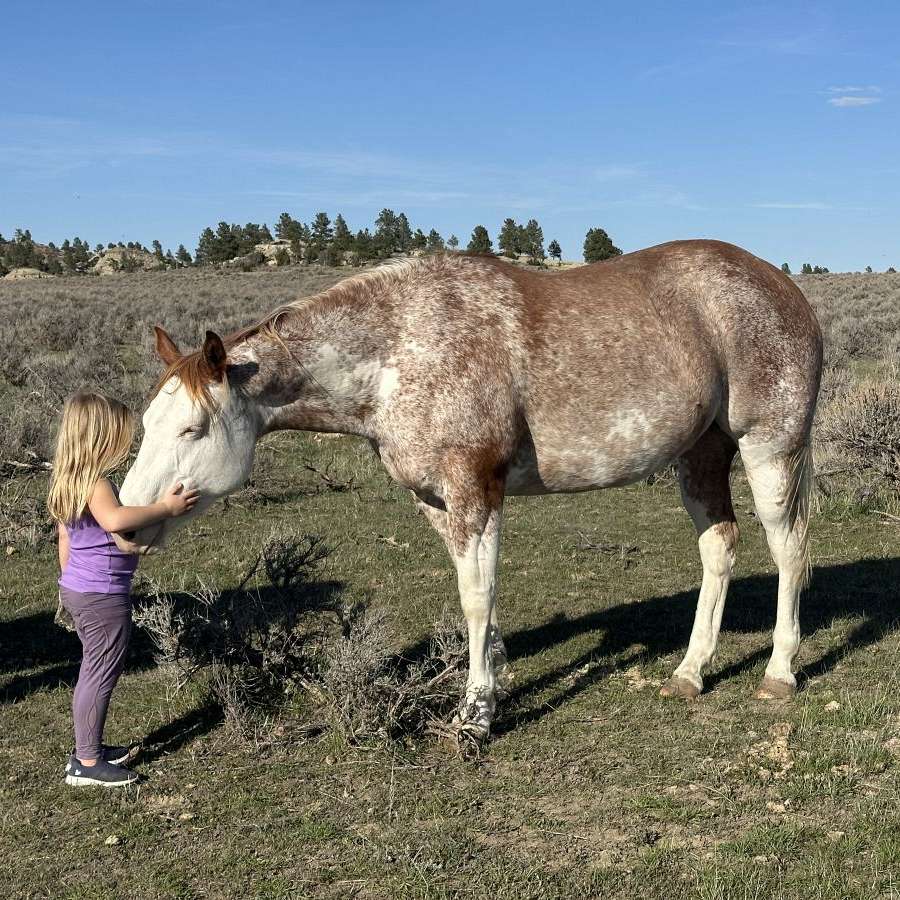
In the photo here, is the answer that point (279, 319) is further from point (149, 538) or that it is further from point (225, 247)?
point (225, 247)

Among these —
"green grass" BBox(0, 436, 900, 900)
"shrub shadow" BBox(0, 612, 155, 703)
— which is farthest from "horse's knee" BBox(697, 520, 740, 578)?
"shrub shadow" BBox(0, 612, 155, 703)

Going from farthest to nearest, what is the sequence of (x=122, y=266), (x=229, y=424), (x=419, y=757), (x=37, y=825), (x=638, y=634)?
(x=122, y=266) → (x=638, y=634) → (x=419, y=757) → (x=229, y=424) → (x=37, y=825)

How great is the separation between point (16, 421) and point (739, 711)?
381 inches

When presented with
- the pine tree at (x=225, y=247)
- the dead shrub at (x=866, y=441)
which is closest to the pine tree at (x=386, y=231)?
the pine tree at (x=225, y=247)

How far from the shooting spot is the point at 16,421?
11.4 m

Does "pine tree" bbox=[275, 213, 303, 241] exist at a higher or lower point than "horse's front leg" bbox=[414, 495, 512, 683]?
higher

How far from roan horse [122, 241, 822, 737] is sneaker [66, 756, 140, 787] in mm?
1080

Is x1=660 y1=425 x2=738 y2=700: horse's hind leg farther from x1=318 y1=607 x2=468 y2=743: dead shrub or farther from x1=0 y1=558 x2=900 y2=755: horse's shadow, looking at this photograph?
x1=318 y1=607 x2=468 y2=743: dead shrub

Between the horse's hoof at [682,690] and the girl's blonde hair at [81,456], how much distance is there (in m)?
3.27

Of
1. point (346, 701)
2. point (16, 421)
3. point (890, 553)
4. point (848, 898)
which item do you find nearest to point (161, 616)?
point (346, 701)

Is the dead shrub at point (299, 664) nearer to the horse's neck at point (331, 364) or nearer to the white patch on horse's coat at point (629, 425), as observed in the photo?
the horse's neck at point (331, 364)

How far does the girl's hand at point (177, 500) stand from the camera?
13.4 feet

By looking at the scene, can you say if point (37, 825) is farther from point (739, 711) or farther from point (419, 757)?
point (739, 711)

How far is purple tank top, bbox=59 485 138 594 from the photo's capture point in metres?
4.24
